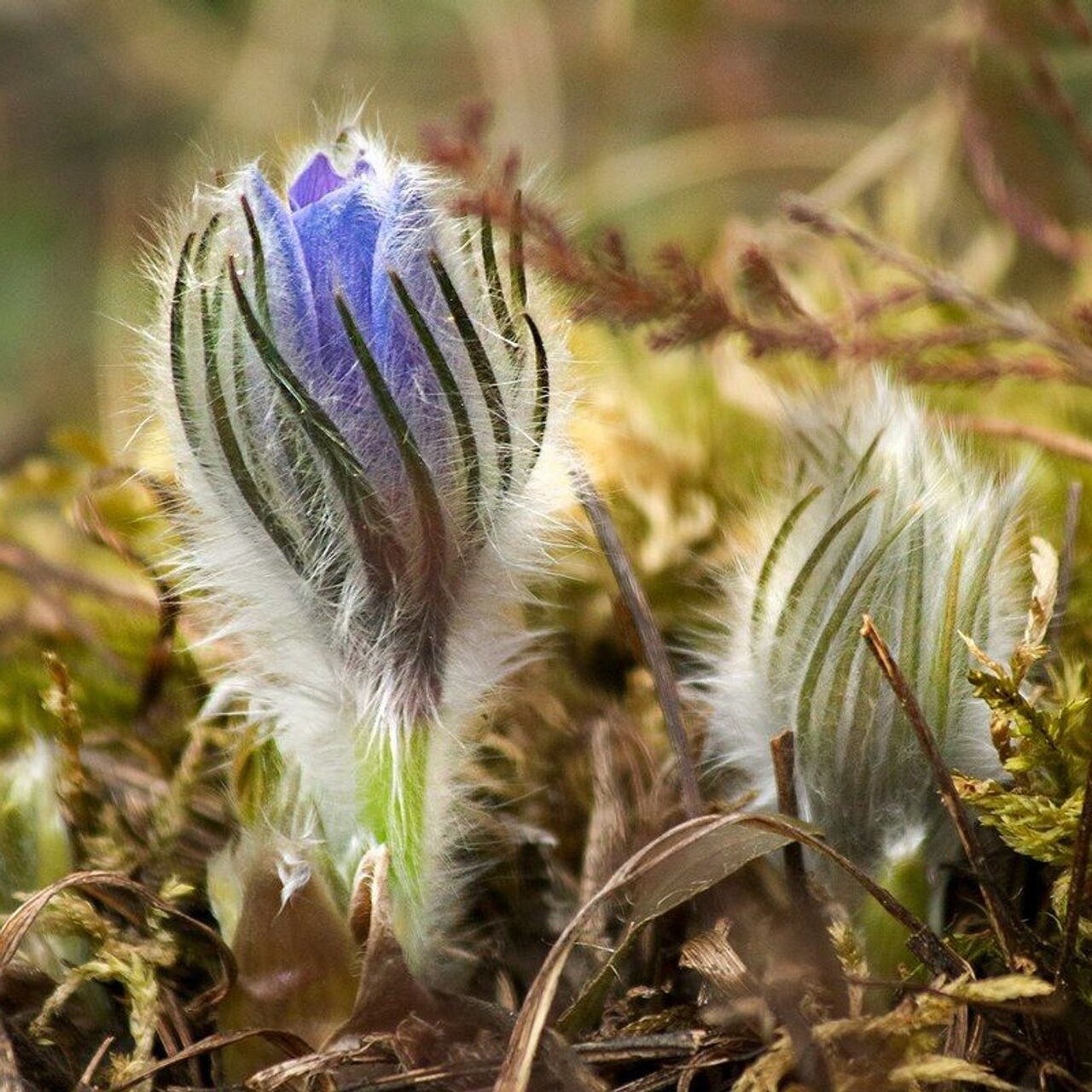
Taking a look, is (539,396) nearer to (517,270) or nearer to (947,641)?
(517,270)

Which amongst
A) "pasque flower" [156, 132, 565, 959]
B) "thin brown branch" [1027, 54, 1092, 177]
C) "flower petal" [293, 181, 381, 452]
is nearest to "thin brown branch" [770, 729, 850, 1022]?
"pasque flower" [156, 132, 565, 959]

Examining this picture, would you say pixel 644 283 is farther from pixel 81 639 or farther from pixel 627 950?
pixel 81 639

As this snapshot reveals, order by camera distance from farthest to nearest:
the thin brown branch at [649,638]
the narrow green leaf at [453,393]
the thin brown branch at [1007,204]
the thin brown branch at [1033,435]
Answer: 1. the thin brown branch at [1007,204]
2. the thin brown branch at [1033,435]
3. the thin brown branch at [649,638]
4. the narrow green leaf at [453,393]

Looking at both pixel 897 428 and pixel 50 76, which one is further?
pixel 50 76

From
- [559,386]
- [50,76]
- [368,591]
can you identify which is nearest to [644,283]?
[559,386]

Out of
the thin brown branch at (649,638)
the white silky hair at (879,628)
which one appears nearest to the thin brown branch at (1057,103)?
the white silky hair at (879,628)

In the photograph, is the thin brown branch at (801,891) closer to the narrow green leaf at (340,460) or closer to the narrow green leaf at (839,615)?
the narrow green leaf at (839,615)

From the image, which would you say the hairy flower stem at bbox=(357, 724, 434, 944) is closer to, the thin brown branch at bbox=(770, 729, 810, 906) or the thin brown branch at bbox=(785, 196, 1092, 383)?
the thin brown branch at bbox=(770, 729, 810, 906)
